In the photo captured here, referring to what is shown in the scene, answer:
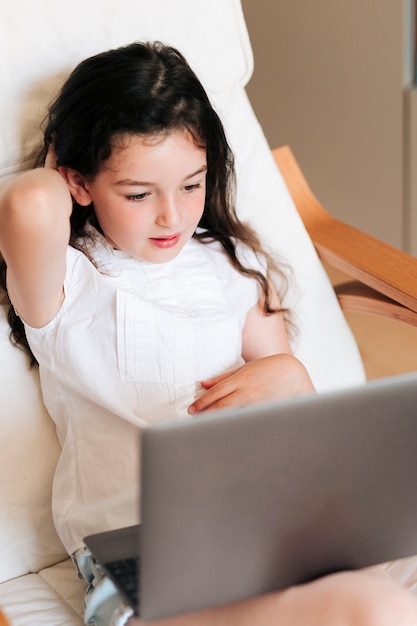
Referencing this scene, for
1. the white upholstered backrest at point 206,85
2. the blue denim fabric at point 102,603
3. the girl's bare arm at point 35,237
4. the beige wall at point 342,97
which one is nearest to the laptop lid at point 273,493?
the blue denim fabric at point 102,603

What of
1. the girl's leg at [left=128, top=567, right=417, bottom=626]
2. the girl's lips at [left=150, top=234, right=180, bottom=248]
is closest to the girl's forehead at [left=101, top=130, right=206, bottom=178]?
the girl's lips at [left=150, top=234, right=180, bottom=248]

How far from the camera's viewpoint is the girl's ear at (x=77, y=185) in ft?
4.47

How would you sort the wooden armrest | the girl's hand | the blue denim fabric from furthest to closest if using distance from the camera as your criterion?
the wooden armrest < the girl's hand < the blue denim fabric

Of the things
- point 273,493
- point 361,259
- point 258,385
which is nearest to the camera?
point 273,493

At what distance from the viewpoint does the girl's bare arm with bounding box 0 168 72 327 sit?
1.19 metres

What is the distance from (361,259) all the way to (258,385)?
440mm

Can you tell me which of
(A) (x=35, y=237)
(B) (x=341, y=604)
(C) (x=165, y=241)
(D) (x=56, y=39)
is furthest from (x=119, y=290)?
(B) (x=341, y=604)

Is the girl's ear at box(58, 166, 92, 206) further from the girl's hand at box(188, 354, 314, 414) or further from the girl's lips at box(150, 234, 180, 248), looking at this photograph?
the girl's hand at box(188, 354, 314, 414)

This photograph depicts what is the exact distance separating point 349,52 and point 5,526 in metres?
1.70

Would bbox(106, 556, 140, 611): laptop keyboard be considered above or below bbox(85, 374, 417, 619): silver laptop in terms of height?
below

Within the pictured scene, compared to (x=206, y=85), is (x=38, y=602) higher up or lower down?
lower down

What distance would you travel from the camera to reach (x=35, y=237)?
120cm

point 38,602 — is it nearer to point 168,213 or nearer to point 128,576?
point 128,576

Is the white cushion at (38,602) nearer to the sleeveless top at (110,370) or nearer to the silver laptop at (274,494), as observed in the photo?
the sleeveless top at (110,370)
